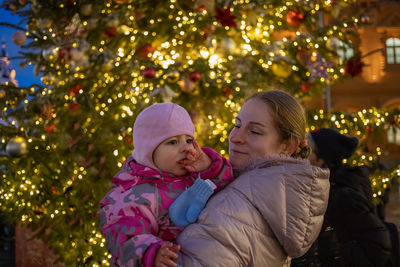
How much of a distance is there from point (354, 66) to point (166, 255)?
11.2ft

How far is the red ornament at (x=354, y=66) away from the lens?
13.4ft

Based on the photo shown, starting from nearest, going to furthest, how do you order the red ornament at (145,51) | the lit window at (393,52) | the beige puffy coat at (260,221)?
1. the beige puffy coat at (260,221)
2. the red ornament at (145,51)
3. the lit window at (393,52)

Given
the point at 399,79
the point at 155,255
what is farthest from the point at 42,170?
the point at 399,79

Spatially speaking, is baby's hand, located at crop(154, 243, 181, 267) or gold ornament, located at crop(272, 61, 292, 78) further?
gold ornament, located at crop(272, 61, 292, 78)

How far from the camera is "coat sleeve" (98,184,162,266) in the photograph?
146cm

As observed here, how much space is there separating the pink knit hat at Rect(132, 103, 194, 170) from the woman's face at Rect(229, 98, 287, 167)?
217mm

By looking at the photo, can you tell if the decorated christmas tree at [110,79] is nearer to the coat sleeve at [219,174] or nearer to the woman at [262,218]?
the coat sleeve at [219,174]

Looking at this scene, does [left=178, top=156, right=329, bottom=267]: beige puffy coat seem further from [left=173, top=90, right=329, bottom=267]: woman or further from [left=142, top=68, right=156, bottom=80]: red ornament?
[left=142, top=68, right=156, bottom=80]: red ornament

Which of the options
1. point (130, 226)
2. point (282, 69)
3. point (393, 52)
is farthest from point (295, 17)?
point (393, 52)

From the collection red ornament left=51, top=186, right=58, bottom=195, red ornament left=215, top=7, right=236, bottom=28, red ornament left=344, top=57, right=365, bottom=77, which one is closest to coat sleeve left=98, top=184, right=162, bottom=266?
red ornament left=215, top=7, right=236, bottom=28

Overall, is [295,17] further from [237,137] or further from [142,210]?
[142,210]

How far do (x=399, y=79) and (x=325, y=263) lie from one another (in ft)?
66.9

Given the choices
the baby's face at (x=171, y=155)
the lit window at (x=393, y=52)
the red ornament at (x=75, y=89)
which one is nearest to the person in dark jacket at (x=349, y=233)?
Result: the baby's face at (x=171, y=155)

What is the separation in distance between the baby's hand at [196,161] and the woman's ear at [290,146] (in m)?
0.33
